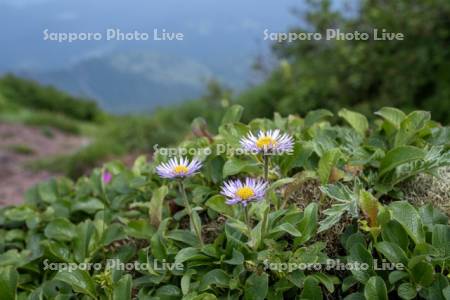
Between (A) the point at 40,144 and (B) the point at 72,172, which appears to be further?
(A) the point at 40,144

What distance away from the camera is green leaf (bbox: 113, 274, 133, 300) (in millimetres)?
1615

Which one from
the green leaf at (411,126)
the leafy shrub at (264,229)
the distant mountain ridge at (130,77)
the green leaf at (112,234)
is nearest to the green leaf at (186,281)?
the leafy shrub at (264,229)

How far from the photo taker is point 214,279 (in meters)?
1.57

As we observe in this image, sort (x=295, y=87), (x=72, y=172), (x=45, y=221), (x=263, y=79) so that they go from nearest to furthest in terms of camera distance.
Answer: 1. (x=45, y=221)
2. (x=295, y=87)
3. (x=72, y=172)
4. (x=263, y=79)

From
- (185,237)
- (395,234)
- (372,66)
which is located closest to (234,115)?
(185,237)

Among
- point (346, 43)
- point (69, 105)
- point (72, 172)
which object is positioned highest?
point (69, 105)

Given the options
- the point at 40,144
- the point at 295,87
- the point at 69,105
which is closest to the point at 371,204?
the point at 295,87

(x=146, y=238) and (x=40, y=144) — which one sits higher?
(x=40, y=144)

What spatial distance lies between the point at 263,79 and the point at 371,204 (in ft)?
31.4

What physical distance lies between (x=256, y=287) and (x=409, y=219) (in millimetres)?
458

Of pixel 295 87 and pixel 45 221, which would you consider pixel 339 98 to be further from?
pixel 45 221

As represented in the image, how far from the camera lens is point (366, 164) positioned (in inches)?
74.9

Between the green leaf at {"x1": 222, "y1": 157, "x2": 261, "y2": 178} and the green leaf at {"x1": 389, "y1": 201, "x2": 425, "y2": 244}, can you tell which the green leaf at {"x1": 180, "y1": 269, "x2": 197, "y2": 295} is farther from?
the green leaf at {"x1": 389, "y1": 201, "x2": 425, "y2": 244}

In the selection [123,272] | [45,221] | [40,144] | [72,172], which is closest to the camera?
[123,272]
